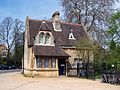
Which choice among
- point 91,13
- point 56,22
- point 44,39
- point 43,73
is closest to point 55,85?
point 43,73

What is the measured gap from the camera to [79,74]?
121 feet

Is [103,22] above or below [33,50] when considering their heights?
above

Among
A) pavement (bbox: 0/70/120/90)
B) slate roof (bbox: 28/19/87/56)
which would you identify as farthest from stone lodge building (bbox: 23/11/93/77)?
pavement (bbox: 0/70/120/90)

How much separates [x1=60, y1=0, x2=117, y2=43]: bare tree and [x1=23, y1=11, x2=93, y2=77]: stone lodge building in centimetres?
751

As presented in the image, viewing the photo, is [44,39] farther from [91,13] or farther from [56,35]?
[91,13]

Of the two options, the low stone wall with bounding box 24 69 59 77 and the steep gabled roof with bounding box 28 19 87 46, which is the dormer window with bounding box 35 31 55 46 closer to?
the steep gabled roof with bounding box 28 19 87 46

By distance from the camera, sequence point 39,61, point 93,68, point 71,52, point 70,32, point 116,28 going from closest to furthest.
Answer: point 116,28
point 93,68
point 39,61
point 71,52
point 70,32

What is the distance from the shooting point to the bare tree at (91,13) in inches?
1956

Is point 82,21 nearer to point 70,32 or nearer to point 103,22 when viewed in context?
point 103,22

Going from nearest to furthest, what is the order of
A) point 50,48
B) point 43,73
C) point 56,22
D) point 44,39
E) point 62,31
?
point 43,73 → point 50,48 → point 44,39 → point 56,22 → point 62,31

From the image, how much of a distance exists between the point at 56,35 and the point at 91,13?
1232 cm

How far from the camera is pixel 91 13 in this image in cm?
5050

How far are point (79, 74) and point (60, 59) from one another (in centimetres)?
385

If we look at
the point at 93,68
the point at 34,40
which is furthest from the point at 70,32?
the point at 93,68
